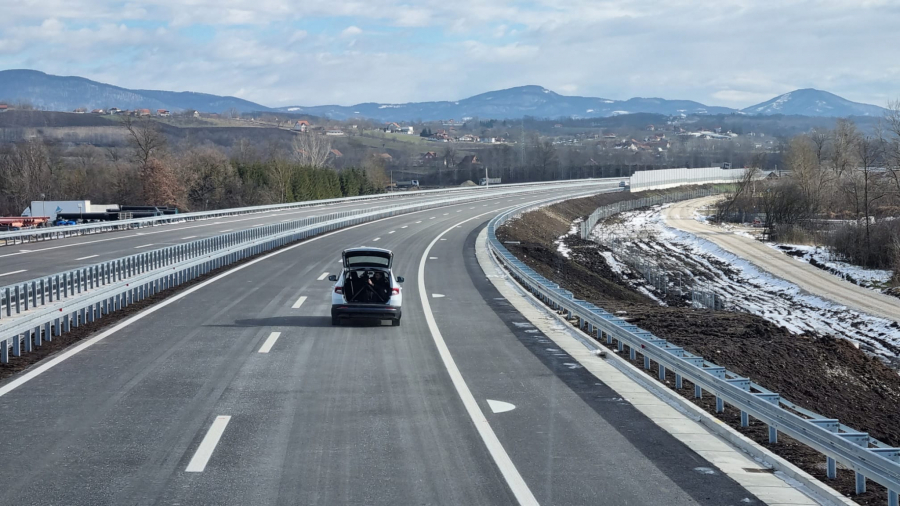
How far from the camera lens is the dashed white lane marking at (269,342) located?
1538 centimetres

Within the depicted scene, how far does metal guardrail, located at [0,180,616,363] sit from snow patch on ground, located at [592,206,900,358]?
19.2 m

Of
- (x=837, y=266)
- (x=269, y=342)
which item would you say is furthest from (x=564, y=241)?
(x=269, y=342)

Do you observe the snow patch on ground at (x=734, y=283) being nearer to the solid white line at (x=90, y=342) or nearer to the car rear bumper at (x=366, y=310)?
the car rear bumper at (x=366, y=310)

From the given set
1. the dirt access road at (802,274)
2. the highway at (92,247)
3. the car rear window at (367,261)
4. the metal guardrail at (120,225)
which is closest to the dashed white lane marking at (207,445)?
the car rear window at (367,261)

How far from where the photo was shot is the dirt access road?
1431 inches

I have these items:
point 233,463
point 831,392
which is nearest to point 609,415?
point 233,463

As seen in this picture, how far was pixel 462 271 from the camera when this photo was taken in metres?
31.3

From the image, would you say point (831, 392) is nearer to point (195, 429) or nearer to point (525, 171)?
point (195, 429)

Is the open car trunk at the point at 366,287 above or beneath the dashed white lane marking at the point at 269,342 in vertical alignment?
above

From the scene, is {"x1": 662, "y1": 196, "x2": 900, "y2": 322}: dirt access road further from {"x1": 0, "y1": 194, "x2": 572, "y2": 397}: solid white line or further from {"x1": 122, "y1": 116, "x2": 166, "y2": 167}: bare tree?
{"x1": 122, "y1": 116, "x2": 166, "y2": 167}: bare tree

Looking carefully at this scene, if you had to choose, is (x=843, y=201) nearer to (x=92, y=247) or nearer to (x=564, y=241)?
(x=564, y=241)

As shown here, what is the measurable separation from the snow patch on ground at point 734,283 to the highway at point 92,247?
22.7 meters

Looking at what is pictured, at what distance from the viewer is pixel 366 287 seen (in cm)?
1825

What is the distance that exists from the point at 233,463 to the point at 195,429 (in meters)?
1.48
